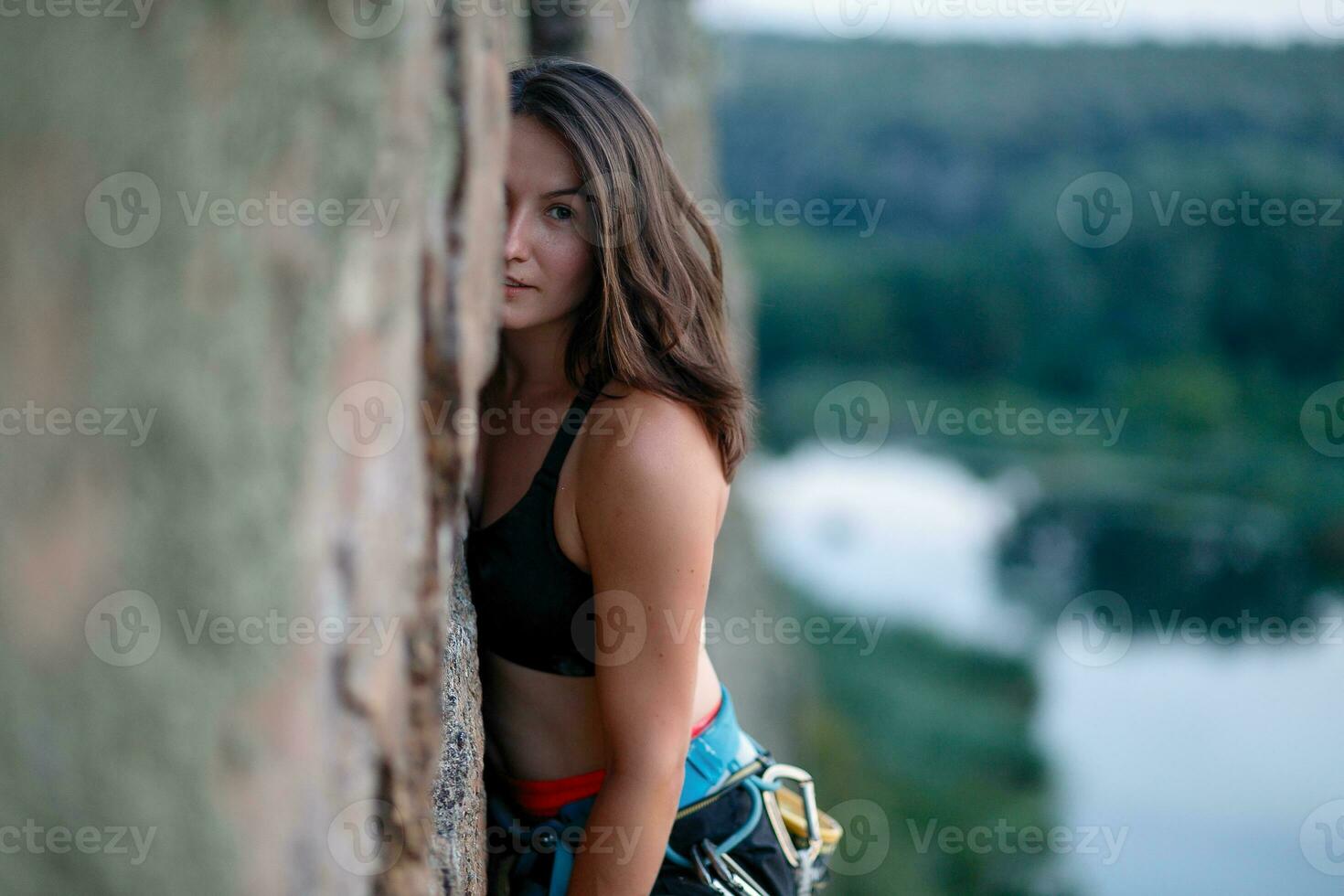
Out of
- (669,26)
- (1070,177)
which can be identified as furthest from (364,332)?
(1070,177)

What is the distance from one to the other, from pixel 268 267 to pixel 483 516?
A: 1.07 meters

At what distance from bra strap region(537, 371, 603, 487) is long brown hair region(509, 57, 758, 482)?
26 millimetres

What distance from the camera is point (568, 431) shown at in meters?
1.82

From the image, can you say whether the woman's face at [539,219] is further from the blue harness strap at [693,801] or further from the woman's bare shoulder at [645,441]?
the blue harness strap at [693,801]

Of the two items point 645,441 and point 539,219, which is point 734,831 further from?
point 539,219

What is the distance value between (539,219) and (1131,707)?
16317mm

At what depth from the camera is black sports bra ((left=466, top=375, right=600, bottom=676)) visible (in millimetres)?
1804

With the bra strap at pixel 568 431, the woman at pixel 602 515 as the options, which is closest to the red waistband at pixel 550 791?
the woman at pixel 602 515

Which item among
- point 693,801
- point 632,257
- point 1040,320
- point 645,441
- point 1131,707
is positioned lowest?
point 1131,707

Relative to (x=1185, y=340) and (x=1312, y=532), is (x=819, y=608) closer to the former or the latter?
(x=1312, y=532)

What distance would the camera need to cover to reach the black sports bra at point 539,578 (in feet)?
5.92

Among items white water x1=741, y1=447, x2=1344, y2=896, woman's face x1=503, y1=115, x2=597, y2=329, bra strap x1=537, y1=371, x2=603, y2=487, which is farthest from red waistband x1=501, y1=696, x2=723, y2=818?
white water x1=741, y1=447, x2=1344, y2=896

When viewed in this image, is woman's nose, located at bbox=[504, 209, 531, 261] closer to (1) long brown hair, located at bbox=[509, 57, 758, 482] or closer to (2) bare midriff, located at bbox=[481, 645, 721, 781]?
(1) long brown hair, located at bbox=[509, 57, 758, 482]

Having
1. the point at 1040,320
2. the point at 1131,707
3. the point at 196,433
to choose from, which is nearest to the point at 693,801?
the point at 196,433
